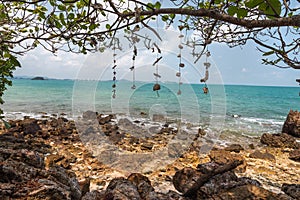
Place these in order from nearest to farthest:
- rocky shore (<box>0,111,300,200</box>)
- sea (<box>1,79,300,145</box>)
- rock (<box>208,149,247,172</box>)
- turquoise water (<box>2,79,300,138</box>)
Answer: rocky shore (<box>0,111,300,200</box>), rock (<box>208,149,247,172</box>), sea (<box>1,79,300,145</box>), turquoise water (<box>2,79,300,138</box>)

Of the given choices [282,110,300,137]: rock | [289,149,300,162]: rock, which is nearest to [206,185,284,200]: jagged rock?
[289,149,300,162]: rock

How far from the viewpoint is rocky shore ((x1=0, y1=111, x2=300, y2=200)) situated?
114 inches

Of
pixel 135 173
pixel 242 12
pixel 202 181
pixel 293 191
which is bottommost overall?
pixel 135 173

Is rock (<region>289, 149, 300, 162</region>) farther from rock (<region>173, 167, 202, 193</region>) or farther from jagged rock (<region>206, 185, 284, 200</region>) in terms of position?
jagged rock (<region>206, 185, 284, 200</region>)

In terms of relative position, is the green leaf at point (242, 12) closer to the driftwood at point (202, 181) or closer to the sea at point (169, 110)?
the sea at point (169, 110)

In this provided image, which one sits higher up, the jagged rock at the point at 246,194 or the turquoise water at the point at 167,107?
the jagged rock at the point at 246,194

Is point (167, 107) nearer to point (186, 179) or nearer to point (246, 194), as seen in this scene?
point (186, 179)

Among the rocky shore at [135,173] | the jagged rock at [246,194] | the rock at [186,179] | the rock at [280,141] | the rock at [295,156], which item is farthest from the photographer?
the rock at [280,141]

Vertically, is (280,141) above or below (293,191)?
below

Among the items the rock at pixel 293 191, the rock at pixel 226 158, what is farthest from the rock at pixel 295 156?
the rock at pixel 293 191

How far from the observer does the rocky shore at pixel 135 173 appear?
2895 millimetres

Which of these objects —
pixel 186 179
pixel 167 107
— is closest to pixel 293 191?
pixel 186 179

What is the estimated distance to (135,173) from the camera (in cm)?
532

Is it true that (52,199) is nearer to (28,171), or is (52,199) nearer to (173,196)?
(28,171)
